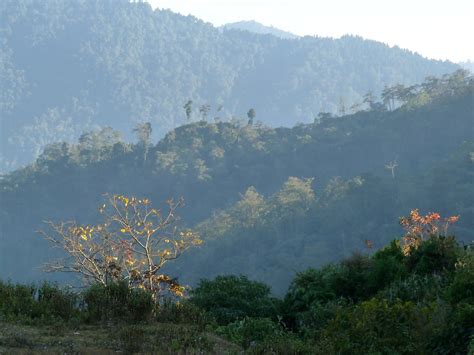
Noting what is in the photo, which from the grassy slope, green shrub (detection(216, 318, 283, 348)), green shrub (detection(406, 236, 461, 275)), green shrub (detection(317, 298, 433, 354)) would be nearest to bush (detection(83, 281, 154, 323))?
the grassy slope

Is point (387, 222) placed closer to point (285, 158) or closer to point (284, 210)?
point (284, 210)

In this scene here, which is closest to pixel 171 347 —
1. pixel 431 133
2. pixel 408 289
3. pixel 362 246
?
pixel 408 289

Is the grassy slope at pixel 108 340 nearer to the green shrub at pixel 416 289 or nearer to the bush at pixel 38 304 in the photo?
the bush at pixel 38 304

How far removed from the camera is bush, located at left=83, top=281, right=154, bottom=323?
10.8 metres

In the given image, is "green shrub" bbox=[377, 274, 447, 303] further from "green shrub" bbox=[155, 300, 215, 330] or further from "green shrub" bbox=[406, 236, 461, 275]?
"green shrub" bbox=[155, 300, 215, 330]

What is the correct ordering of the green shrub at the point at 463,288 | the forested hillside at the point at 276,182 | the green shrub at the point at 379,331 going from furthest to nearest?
the forested hillside at the point at 276,182 < the green shrub at the point at 463,288 < the green shrub at the point at 379,331

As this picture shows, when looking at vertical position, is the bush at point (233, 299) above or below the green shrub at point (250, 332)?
above

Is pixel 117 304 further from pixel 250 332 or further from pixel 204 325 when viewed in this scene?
pixel 250 332

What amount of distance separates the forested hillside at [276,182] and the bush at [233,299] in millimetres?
57254

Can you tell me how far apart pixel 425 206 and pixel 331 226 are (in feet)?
37.7

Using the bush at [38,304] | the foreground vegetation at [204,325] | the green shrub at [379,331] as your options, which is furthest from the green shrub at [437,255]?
the bush at [38,304]

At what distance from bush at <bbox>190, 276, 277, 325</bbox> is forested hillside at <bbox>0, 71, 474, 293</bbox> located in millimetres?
57254

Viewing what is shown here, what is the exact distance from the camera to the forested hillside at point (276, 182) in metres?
87.9

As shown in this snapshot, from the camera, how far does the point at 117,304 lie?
10969 mm
